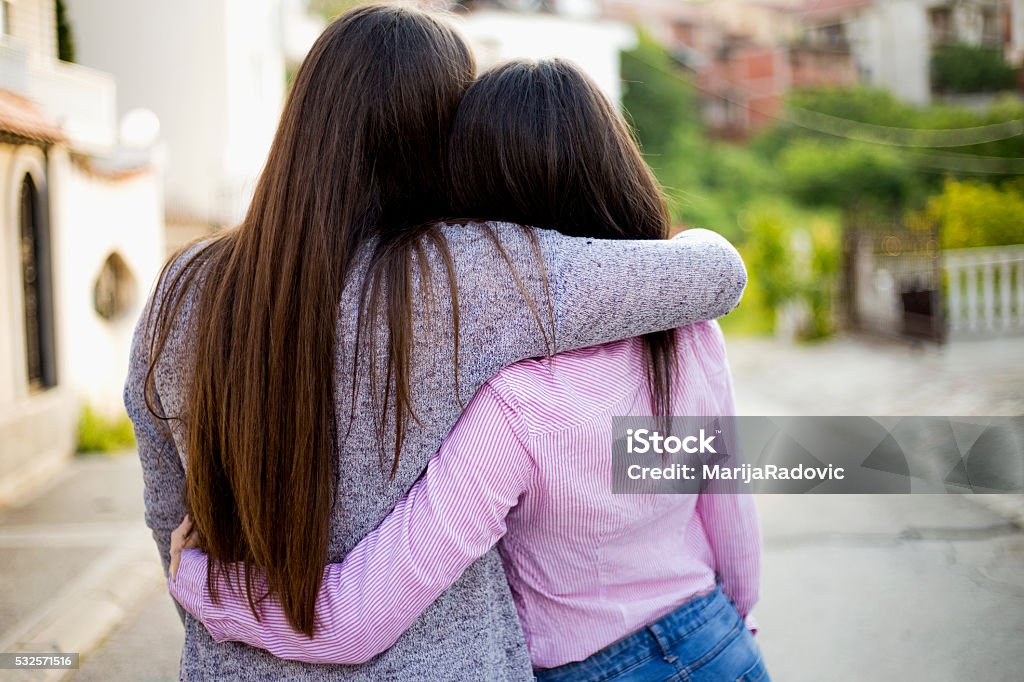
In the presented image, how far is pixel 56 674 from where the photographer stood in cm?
148

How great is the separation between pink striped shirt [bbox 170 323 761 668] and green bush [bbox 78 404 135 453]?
3.90 ft

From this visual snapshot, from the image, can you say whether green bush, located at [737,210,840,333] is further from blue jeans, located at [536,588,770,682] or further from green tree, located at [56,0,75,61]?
blue jeans, located at [536,588,770,682]

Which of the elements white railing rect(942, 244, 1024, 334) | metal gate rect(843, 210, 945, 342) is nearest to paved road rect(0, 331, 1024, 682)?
metal gate rect(843, 210, 945, 342)

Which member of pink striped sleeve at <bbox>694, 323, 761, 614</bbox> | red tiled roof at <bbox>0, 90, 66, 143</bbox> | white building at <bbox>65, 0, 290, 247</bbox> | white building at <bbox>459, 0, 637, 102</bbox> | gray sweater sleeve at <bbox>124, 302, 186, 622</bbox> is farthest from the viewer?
white building at <bbox>459, 0, 637, 102</bbox>

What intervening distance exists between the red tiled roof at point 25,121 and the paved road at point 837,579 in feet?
2.30

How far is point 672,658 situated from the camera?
93 centimetres

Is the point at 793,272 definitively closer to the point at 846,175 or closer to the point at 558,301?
the point at 558,301

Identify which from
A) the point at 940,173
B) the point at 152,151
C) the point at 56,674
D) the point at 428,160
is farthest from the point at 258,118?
the point at 940,173

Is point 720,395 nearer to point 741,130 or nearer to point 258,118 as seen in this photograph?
point 258,118

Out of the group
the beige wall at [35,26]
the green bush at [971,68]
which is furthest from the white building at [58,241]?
the green bush at [971,68]

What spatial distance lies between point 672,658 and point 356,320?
491mm

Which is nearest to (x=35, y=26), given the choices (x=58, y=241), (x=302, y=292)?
(x=58, y=241)

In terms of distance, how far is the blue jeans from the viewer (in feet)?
3.04

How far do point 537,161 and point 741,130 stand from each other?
1954 cm
